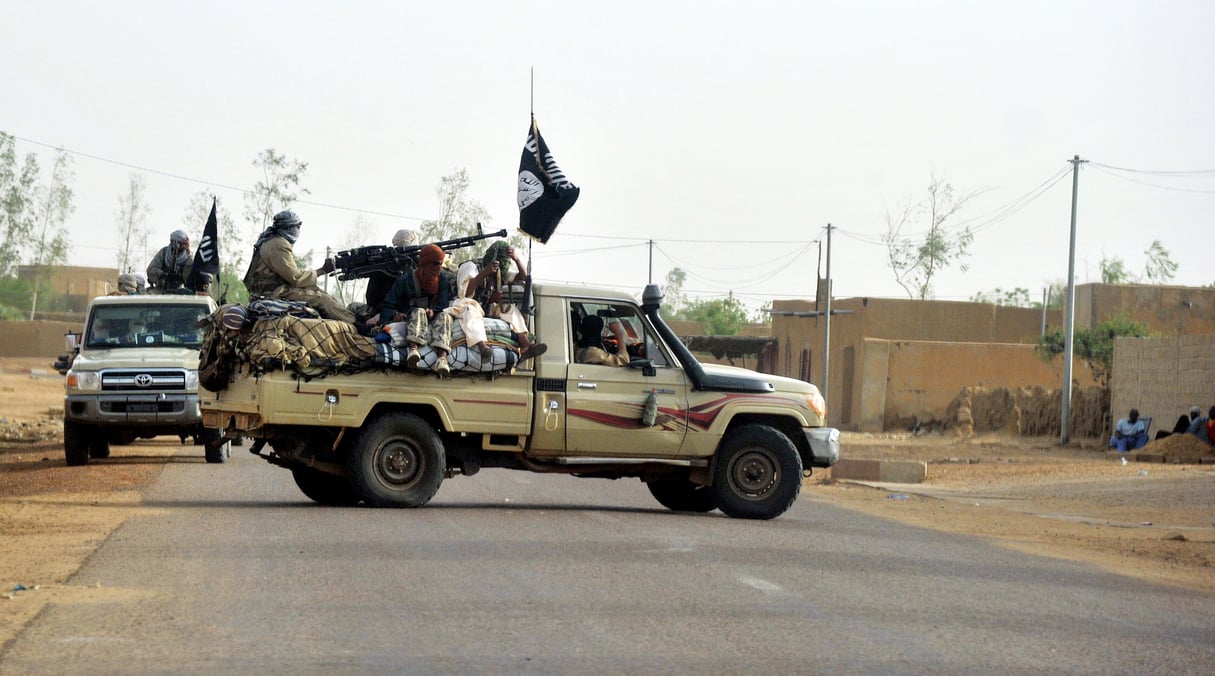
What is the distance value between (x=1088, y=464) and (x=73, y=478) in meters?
18.5

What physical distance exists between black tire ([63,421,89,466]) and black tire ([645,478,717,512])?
26.3 ft

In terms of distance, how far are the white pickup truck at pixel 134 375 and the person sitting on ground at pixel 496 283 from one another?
599cm

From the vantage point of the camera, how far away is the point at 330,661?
657 centimetres

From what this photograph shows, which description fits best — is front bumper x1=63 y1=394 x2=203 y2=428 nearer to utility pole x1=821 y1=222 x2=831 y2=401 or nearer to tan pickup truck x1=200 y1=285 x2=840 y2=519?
tan pickup truck x1=200 y1=285 x2=840 y2=519

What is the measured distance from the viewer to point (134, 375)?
1873 cm

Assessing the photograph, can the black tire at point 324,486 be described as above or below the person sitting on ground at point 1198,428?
below

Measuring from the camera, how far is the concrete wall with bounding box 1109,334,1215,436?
31500 mm

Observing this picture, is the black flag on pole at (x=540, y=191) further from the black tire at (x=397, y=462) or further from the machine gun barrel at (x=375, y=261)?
the black tire at (x=397, y=462)

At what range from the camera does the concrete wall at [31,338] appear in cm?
7575

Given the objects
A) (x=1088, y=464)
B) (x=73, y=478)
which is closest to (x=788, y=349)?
(x=1088, y=464)

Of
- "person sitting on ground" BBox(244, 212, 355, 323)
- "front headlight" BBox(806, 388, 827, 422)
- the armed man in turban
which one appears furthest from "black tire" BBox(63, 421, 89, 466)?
"front headlight" BBox(806, 388, 827, 422)

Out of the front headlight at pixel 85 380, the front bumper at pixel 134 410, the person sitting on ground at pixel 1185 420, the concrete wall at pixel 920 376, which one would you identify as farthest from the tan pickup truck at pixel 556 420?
the concrete wall at pixel 920 376

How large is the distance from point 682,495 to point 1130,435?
67.7ft

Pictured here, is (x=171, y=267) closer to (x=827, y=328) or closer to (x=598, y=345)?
(x=598, y=345)
